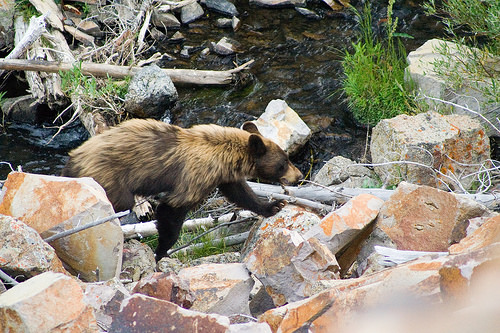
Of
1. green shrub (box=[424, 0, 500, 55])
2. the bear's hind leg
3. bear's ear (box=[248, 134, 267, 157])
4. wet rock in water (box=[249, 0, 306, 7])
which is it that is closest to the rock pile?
the bear's hind leg

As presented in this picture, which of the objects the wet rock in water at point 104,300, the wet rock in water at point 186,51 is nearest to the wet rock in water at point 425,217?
the wet rock in water at point 104,300

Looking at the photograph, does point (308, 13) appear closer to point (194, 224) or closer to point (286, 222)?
point (194, 224)

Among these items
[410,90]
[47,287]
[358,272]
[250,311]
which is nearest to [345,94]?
[410,90]

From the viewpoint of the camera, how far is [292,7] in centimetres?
1095

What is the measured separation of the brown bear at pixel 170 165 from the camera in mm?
5059

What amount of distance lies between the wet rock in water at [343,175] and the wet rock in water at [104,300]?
3.46 meters

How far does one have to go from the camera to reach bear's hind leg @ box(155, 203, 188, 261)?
17.5 ft

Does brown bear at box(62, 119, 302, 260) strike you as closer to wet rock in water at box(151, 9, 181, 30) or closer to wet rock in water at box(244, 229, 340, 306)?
wet rock in water at box(244, 229, 340, 306)

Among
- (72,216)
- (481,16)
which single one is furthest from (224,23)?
(72,216)

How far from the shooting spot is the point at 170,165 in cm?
514

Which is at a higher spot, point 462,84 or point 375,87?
point 462,84

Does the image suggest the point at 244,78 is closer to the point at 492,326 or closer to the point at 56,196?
the point at 56,196

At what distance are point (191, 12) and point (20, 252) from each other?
7921 millimetres

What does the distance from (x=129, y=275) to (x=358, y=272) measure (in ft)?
6.31
